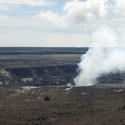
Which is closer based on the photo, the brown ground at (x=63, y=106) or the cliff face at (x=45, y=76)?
the brown ground at (x=63, y=106)

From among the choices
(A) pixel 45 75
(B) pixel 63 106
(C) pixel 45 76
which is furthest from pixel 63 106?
(A) pixel 45 75

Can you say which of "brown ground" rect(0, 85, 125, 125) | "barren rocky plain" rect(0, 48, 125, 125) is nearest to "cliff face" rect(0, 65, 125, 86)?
"barren rocky plain" rect(0, 48, 125, 125)

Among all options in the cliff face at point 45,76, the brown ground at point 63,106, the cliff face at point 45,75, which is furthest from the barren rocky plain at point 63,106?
the cliff face at point 45,75

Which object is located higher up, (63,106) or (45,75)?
(63,106)

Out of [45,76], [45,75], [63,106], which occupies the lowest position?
[45,76]

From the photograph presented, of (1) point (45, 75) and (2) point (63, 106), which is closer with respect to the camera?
(2) point (63, 106)

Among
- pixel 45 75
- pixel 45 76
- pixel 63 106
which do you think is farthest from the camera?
pixel 45 75

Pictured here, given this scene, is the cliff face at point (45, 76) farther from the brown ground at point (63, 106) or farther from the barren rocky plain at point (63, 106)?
the brown ground at point (63, 106)

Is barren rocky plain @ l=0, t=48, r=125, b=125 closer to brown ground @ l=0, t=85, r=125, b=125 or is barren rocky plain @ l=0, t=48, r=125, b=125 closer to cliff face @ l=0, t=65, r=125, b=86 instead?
brown ground @ l=0, t=85, r=125, b=125

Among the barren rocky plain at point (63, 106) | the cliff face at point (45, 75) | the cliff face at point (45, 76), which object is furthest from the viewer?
the cliff face at point (45, 75)

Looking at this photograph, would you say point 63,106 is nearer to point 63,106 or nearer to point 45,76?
point 63,106

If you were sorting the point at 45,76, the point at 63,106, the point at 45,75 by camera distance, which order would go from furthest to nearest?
the point at 45,75 < the point at 45,76 < the point at 63,106
